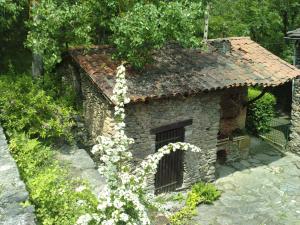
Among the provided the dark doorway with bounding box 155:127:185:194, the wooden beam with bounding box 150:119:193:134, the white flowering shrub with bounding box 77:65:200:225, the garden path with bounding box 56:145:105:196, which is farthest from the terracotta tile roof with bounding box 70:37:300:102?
the white flowering shrub with bounding box 77:65:200:225

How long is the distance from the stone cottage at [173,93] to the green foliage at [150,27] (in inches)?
28.2

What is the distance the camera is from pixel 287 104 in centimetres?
2005

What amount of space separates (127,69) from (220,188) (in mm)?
4632

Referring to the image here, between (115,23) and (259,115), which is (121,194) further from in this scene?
(259,115)

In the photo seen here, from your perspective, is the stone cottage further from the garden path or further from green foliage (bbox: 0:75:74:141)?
the garden path

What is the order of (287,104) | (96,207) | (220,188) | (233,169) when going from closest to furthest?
1. (96,207)
2. (220,188)
3. (233,169)
4. (287,104)

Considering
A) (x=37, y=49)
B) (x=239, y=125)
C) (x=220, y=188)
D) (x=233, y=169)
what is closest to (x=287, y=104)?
(x=239, y=125)

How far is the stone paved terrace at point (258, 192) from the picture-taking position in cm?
1046

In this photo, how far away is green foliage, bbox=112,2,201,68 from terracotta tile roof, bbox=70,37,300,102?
2.09ft

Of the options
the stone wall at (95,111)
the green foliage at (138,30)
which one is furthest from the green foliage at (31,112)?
the green foliage at (138,30)

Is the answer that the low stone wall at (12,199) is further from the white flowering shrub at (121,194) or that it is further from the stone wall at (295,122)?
the stone wall at (295,122)

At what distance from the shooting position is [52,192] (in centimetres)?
545

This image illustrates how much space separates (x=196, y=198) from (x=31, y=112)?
5050mm

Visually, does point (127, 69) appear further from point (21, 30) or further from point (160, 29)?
point (21, 30)
